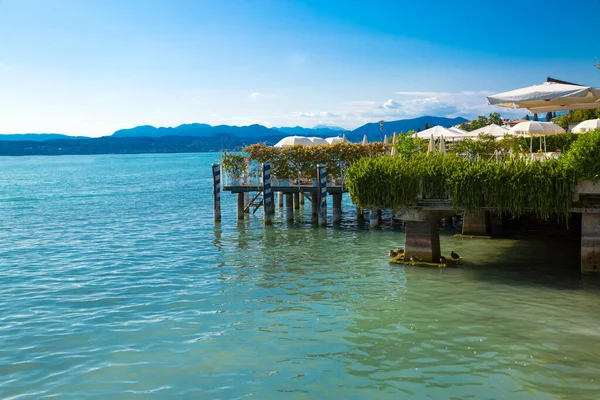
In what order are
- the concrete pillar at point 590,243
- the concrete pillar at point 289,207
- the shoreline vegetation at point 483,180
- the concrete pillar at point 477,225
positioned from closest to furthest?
1. the shoreline vegetation at point 483,180
2. the concrete pillar at point 590,243
3. the concrete pillar at point 477,225
4. the concrete pillar at point 289,207

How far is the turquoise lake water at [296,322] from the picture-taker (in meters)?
11.4

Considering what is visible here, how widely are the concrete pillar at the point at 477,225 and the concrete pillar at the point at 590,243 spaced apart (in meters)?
8.72

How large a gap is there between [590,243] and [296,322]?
9.54m

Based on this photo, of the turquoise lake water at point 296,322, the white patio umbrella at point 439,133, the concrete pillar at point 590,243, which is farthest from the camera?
the white patio umbrella at point 439,133

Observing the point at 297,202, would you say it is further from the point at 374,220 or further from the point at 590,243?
the point at 590,243

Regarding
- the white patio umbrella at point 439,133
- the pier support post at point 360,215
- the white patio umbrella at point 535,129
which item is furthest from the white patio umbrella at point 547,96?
the white patio umbrella at point 439,133

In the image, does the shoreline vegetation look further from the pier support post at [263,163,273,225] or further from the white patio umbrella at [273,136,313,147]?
the white patio umbrella at [273,136,313,147]

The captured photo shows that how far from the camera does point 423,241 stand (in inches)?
818

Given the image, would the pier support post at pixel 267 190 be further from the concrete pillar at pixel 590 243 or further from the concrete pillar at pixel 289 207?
the concrete pillar at pixel 590 243

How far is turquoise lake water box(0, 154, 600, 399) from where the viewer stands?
11.4m

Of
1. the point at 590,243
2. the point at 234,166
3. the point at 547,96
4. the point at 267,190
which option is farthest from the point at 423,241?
the point at 234,166

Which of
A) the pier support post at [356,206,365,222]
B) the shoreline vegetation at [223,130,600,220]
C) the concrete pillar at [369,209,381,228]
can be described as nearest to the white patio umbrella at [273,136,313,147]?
the pier support post at [356,206,365,222]

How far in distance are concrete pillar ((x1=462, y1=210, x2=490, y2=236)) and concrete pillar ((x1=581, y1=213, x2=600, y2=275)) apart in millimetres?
8718

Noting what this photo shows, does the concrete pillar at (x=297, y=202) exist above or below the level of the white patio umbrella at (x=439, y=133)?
below
